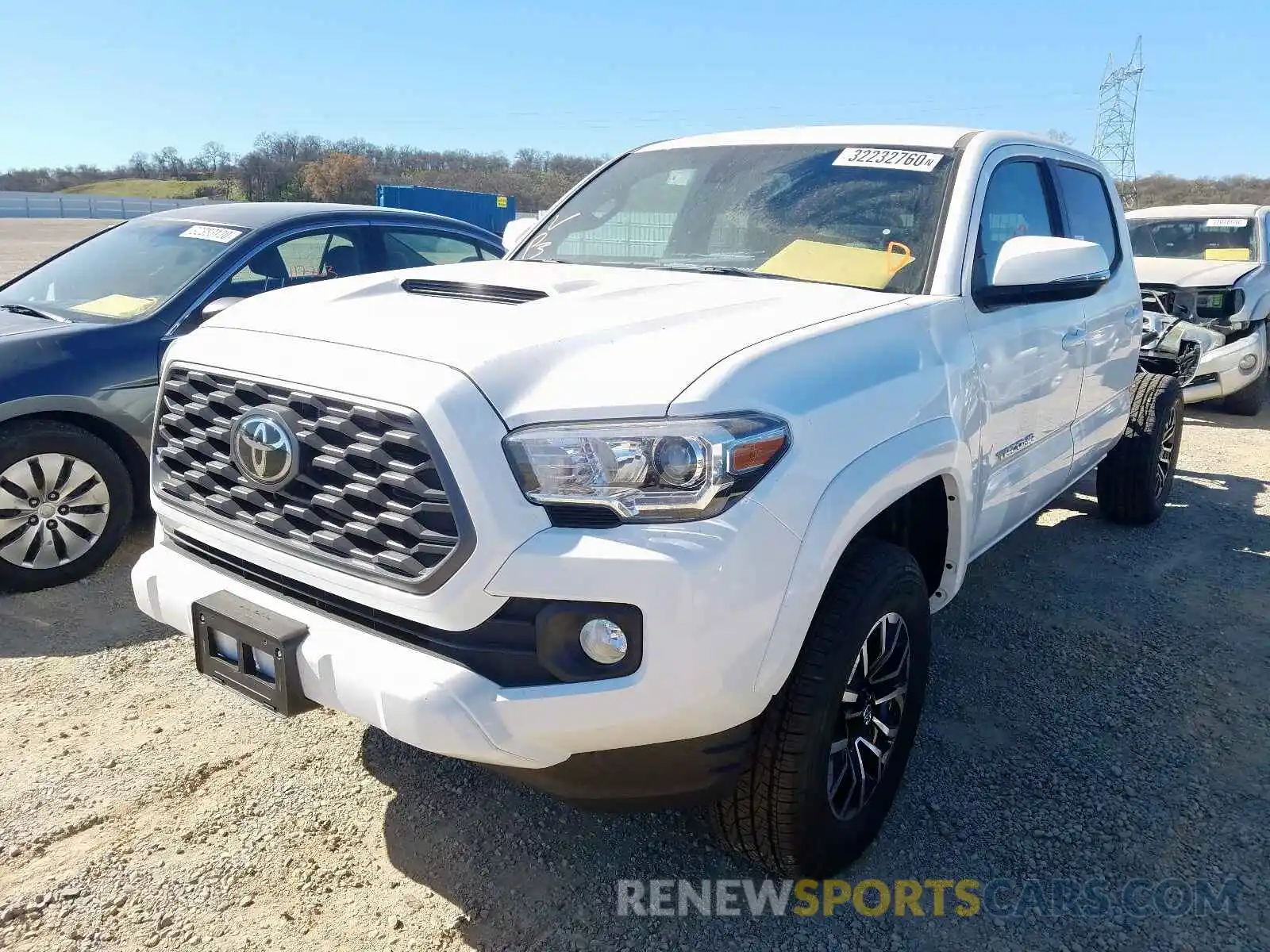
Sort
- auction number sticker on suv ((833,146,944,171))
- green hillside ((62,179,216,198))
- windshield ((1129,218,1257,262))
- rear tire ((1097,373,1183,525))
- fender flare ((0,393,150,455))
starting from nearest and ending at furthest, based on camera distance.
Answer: auction number sticker on suv ((833,146,944,171))
fender flare ((0,393,150,455))
rear tire ((1097,373,1183,525))
windshield ((1129,218,1257,262))
green hillside ((62,179,216,198))

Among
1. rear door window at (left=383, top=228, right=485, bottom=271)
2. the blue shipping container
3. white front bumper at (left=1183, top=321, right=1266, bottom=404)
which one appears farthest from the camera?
the blue shipping container

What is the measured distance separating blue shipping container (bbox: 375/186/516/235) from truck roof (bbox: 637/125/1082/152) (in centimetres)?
2374

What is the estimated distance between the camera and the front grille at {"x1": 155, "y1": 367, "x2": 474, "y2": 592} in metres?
1.91

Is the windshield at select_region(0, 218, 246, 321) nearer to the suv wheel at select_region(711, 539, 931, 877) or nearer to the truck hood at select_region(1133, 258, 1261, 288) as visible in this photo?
the suv wheel at select_region(711, 539, 931, 877)

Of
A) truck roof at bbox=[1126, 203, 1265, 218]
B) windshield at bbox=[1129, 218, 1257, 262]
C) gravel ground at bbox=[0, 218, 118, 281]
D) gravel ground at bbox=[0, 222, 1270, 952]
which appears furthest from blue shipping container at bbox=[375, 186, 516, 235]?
gravel ground at bbox=[0, 222, 1270, 952]

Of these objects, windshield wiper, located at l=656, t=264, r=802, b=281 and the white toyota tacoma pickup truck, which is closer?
the white toyota tacoma pickup truck

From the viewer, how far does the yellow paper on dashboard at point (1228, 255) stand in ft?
30.7

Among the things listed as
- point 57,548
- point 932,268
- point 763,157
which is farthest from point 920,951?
point 57,548

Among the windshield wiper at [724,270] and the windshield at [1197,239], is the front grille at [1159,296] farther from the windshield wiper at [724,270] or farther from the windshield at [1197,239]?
the windshield wiper at [724,270]

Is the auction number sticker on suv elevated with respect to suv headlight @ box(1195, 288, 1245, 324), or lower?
elevated

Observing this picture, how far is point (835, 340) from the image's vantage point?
2309 mm

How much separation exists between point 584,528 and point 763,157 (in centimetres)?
213

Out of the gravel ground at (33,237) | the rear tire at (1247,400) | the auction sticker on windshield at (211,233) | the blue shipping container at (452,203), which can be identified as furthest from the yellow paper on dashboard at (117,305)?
the blue shipping container at (452,203)

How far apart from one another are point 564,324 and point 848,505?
775 millimetres
